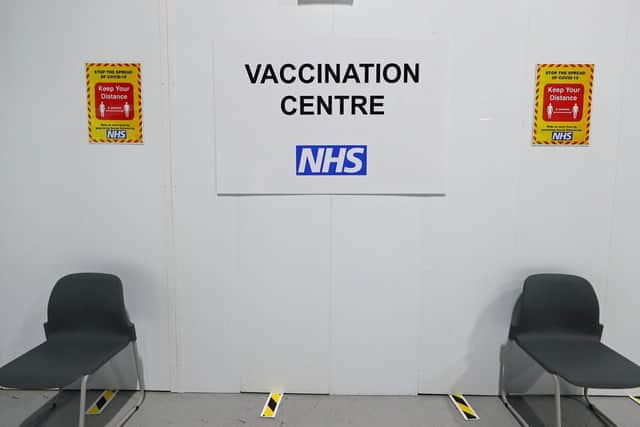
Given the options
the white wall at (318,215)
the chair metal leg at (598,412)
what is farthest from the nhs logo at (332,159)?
the chair metal leg at (598,412)

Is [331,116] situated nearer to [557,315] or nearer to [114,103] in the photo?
[114,103]

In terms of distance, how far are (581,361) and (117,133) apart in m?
2.83

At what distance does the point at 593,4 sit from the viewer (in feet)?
7.64

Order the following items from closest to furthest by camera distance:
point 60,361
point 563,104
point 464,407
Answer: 1. point 60,361
2. point 563,104
3. point 464,407

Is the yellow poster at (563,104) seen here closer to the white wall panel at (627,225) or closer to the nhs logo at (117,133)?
the white wall panel at (627,225)

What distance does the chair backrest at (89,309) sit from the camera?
96.4 inches

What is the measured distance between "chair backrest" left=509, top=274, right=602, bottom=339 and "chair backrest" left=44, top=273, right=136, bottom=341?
2277 mm

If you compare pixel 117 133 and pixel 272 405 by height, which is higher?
pixel 117 133

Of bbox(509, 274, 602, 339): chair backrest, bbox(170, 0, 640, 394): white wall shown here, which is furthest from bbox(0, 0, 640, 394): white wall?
bbox(509, 274, 602, 339): chair backrest

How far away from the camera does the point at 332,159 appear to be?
2.44m

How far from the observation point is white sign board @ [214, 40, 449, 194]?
2.38 m

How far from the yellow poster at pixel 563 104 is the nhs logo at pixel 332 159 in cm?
101

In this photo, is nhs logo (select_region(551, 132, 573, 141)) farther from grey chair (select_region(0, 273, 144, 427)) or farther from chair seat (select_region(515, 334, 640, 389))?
grey chair (select_region(0, 273, 144, 427))

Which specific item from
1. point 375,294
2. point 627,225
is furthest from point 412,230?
point 627,225
